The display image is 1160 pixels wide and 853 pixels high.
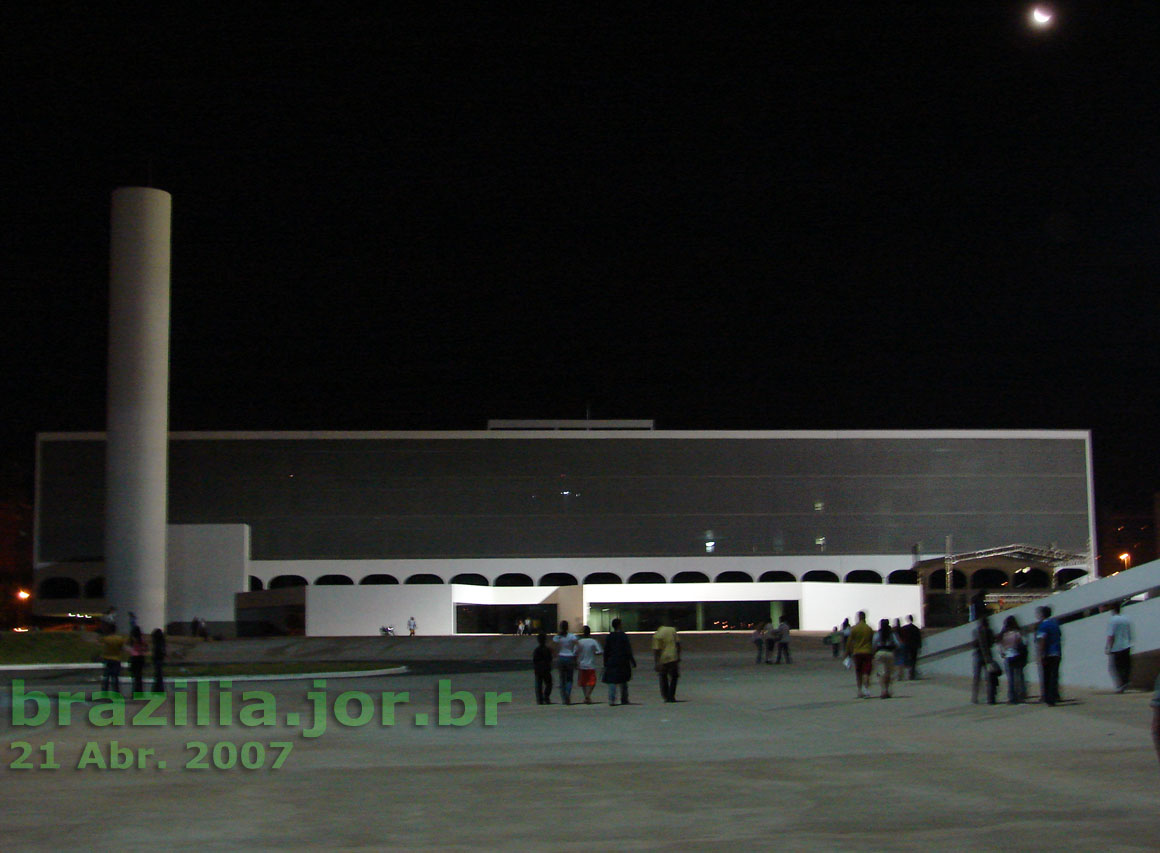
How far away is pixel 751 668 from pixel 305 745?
2031 cm

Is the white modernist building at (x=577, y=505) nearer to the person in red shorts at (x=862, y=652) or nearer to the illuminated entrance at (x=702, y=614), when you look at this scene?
the illuminated entrance at (x=702, y=614)

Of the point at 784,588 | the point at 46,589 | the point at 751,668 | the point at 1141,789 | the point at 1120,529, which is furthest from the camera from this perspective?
the point at 1120,529

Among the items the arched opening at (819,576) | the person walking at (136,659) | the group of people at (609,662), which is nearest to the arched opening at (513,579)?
the arched opening at (819,576)

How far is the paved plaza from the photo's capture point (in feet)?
29.3

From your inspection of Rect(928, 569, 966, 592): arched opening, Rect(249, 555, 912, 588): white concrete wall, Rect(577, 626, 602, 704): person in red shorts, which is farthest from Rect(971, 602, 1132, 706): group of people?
Rect(928, 569, 966, 592): arched opening

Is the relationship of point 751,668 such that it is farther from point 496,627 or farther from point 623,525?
point 623,525

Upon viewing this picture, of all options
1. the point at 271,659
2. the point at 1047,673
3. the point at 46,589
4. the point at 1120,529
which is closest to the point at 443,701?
the point at 1047,673

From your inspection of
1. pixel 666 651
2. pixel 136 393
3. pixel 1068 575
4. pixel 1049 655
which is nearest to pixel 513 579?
pixel 136 393

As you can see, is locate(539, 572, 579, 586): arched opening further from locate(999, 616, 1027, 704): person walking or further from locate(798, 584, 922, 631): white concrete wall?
locate(999, 616, 1027, 704): person walking

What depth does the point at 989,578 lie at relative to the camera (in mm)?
88812

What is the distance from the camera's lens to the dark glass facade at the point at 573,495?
287 ft

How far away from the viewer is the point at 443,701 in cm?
2194

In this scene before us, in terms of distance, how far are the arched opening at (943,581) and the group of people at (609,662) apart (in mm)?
69901

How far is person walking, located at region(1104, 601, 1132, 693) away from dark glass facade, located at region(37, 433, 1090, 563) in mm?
67252
